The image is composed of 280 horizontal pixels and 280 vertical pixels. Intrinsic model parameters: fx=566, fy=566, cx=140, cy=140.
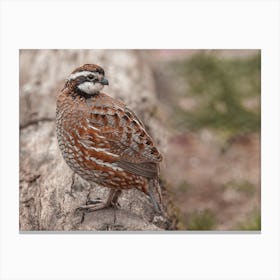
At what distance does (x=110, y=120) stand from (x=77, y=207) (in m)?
0.72

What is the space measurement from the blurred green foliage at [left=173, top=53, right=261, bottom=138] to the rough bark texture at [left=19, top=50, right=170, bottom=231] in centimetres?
58

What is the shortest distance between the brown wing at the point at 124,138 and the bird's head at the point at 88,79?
0.13m

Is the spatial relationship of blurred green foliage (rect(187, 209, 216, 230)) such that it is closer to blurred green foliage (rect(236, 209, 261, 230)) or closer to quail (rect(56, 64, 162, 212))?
blurred green foliage (rect(236, 209, 261, 230))

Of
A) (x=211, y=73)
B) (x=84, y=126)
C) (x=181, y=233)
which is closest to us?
(x=84, y=126)

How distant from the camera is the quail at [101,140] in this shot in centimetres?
420

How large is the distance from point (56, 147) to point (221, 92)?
2.18 m

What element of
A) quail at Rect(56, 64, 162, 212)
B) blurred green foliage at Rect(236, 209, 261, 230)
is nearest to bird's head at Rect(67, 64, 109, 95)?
quail at Rect(56, 64, 162, 212)

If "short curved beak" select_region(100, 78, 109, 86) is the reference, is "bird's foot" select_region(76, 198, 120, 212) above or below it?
below

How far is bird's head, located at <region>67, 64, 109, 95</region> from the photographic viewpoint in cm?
→ 431

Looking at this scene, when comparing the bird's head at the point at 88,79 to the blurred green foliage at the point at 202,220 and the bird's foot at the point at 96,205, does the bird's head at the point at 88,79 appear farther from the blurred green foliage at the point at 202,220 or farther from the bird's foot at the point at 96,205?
the blurred green foliage at the point at 202,220

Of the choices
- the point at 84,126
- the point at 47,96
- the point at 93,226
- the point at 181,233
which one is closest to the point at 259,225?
the point at 181,233

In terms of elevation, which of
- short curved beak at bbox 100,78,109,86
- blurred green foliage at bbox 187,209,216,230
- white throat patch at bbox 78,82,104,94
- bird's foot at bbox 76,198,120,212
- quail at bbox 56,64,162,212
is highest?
short curved beak at bbox 100,78,109,86
